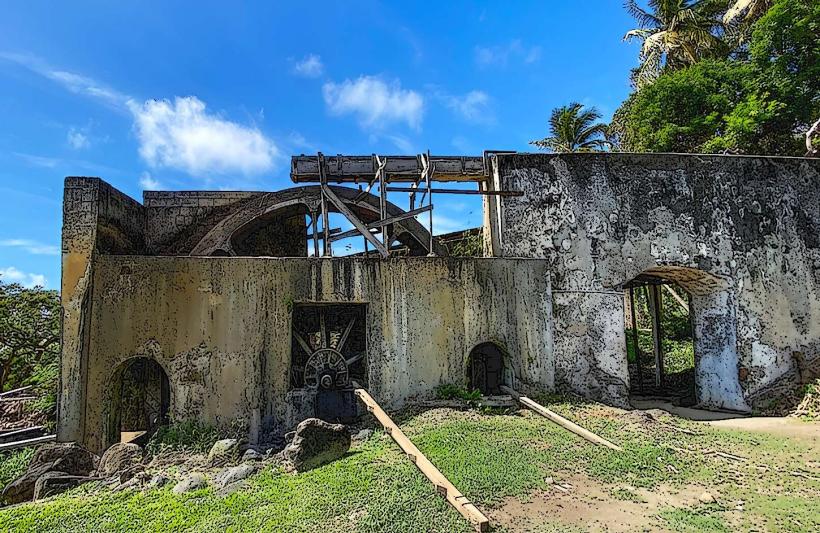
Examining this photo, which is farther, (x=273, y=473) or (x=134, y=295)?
(x=134, y=295)

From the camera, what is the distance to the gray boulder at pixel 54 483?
6641 mm

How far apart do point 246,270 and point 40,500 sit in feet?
13.3

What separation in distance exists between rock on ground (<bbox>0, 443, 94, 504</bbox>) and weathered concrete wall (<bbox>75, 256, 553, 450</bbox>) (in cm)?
94

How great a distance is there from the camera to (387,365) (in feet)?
30.3

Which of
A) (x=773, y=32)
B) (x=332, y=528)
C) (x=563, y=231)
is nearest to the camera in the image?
(x=332, y=528)

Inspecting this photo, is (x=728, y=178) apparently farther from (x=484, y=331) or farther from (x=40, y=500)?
(x=40, y=500)

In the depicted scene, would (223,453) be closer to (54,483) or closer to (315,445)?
(315,445)

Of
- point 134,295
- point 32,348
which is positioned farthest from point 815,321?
point 32,348

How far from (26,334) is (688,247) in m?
16.2

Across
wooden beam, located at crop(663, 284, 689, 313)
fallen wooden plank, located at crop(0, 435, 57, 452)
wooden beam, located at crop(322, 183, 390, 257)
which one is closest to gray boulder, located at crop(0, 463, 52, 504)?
fallen wooden plank, located at crop(0, 435, 57, 452)

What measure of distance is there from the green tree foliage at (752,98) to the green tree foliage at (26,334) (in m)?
17.8

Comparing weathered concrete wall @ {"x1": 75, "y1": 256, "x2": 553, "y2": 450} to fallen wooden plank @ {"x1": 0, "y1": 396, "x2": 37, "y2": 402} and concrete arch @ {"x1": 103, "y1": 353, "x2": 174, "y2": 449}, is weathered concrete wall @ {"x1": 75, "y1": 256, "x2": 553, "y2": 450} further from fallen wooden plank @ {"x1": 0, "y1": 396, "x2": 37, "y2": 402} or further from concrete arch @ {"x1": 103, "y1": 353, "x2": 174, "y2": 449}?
fallen wooden plank @ {"x1": 0, "y1": 396, "x2": 37, "y2": 402}

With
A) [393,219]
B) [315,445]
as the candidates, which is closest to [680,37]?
[393,219]

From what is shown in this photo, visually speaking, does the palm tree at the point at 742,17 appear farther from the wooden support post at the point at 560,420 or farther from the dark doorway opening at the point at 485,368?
the wooden support post at the point at 560,420
